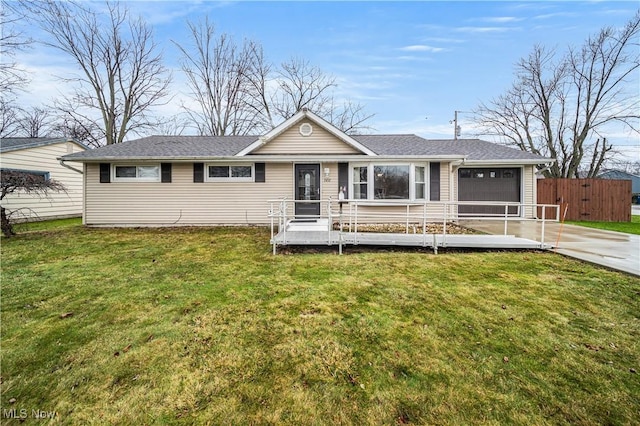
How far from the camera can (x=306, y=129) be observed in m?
10.2

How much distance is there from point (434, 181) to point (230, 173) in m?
7.65

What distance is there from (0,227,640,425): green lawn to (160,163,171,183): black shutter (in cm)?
564

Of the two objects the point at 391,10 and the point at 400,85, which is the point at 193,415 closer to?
the point at 391,10

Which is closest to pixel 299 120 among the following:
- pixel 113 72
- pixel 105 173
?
pixel 105 173

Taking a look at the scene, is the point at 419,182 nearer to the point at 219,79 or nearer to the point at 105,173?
the point at 105,173

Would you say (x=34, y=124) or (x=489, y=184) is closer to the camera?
(x=489, y=184)

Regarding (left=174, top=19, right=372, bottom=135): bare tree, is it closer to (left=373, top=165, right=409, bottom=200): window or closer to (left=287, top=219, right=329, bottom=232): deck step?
(left=373, top=165, right=409, bottom=200): window

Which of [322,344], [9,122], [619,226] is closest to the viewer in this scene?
[322,344]

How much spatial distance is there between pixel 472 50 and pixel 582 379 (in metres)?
15.9

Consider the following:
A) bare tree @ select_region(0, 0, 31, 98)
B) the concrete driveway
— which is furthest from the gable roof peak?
bare tree @ select_region(0, 0, 31, 98)

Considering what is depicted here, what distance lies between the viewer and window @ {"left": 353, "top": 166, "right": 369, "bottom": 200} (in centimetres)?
1021

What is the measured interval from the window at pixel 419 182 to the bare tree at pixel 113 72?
19313mm

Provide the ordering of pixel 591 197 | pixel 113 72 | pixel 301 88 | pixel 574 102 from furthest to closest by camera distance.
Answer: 1. pixel 301 88
2. pixel 113 72
3. pixel 574 102
4. pixel 591 197

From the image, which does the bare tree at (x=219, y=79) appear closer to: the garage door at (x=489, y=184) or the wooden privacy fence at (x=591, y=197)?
the garage door at (x=489, y=184)
